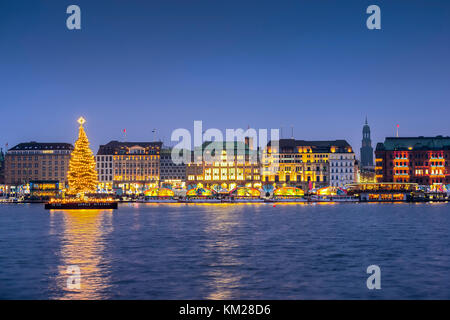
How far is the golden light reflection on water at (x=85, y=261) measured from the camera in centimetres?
3125

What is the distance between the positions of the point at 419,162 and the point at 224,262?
167225mm

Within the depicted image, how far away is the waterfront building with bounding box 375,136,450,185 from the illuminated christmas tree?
122 meters

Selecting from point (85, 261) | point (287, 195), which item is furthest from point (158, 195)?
point (85, 261)

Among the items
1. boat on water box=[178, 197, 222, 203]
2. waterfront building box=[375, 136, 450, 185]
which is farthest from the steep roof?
boat on water box=[178, 197, 222, 203]

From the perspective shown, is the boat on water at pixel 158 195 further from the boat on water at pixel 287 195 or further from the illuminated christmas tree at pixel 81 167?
the illuminated christmas tree at pixel 81 167

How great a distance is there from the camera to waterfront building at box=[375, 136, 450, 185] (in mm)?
192500

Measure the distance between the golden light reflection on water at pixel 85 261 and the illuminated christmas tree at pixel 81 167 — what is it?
37.3 metres

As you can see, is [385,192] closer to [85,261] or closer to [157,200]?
[157,200]

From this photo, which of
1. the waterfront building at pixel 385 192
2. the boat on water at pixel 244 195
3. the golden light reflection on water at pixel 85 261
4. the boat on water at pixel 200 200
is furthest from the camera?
the boat on water at pixel 244 195

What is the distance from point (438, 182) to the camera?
192000mm

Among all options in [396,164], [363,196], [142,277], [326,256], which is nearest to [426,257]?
[326,256]

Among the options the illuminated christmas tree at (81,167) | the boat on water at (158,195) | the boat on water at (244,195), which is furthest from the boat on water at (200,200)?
the illuminated christmas tree at (81,167)

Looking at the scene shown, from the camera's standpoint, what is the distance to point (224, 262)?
4225cm
